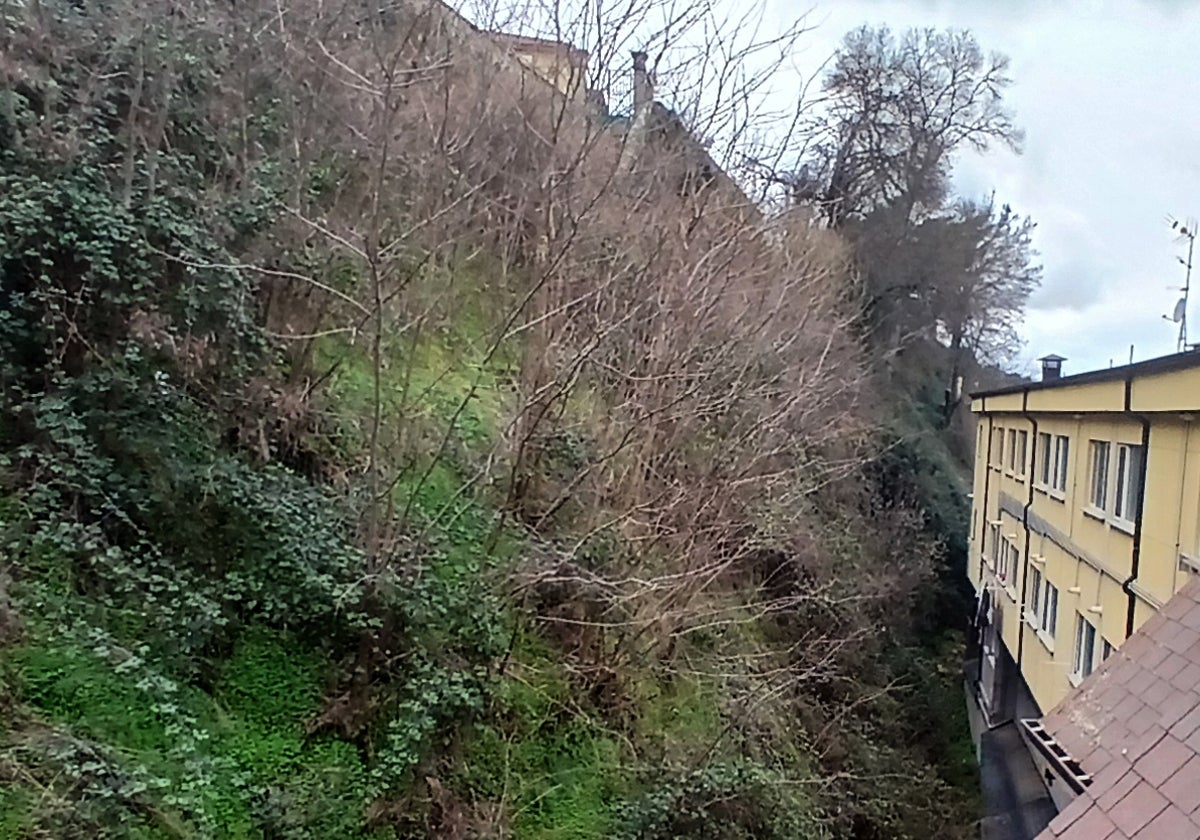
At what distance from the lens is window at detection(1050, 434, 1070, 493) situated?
11.9m

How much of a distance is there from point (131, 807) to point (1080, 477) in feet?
33.8

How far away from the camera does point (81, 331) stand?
6.54 metres

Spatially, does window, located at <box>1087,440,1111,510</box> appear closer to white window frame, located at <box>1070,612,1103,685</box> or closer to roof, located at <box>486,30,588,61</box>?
white window frame, located at <box>1070,612,1103,685</box>

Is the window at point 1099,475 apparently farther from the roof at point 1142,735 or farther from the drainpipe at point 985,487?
the drainpipe at point 985,487

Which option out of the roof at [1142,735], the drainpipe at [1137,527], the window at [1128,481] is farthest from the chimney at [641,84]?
the roof at [1142,735]

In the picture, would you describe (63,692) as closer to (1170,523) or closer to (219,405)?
(219,405)

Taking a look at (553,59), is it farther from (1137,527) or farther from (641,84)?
(1137,527)

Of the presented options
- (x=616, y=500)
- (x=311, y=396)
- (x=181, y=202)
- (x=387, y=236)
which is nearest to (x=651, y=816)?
(x=616, y=500)

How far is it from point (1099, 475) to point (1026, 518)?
3.77 metres

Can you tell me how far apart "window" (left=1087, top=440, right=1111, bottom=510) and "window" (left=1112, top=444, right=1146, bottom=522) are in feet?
1.15

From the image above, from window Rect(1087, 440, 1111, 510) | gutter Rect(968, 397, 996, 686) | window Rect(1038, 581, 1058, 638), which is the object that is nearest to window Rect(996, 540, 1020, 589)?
gutter Rect(968, 397, 996, 686)

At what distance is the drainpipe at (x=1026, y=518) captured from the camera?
42.8ft

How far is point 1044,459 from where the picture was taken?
13523 millimetres

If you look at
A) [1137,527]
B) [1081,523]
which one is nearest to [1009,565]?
[1081,523]
